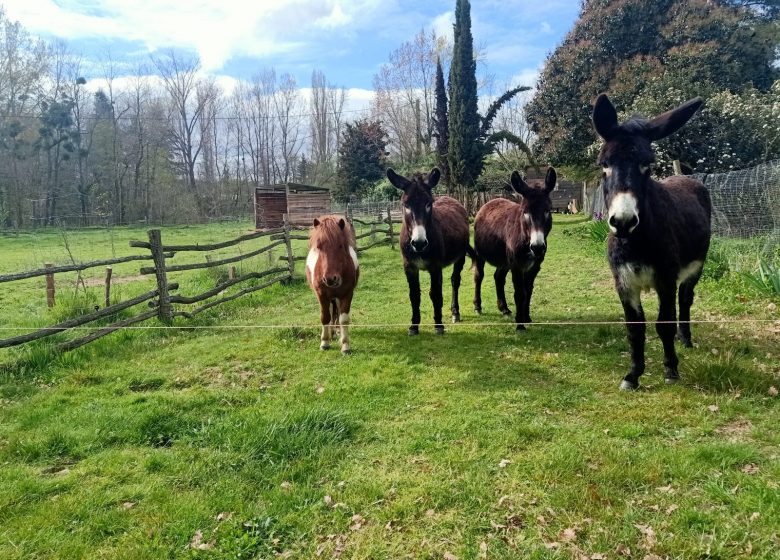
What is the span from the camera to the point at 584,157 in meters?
20.8

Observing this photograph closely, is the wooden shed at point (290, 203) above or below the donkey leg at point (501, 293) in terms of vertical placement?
above

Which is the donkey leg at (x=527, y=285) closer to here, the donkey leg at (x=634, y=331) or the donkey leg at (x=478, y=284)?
the donkey leg at (x=478, y=284)

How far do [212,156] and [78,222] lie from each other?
55.5 ft

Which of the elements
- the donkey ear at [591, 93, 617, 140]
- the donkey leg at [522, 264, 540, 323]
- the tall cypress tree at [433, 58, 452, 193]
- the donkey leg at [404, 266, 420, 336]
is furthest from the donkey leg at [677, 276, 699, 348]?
the tall cypress tree at [433, 58, 452, 193]

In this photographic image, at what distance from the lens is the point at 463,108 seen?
86.0 feet

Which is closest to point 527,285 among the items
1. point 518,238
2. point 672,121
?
point 518,238

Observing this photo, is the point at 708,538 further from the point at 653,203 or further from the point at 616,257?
the point at 653,203

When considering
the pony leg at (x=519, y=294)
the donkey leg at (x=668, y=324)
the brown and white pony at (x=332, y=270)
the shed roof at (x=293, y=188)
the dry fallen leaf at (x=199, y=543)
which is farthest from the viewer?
the shed roof at (x=293, y=188)

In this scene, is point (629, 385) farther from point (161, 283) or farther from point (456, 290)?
point (161, 283)

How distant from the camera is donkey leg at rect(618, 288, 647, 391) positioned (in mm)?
4246

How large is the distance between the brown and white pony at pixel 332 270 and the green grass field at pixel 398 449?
17.0 inches

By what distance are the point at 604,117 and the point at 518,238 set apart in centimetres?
253

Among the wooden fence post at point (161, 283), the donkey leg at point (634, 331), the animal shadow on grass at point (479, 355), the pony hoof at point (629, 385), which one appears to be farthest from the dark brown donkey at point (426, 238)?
the wooden fence post at point (161, 283)

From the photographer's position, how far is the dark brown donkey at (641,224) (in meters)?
3.70
